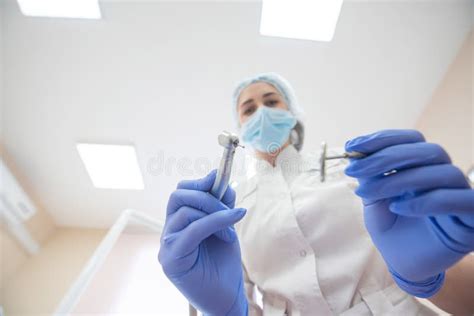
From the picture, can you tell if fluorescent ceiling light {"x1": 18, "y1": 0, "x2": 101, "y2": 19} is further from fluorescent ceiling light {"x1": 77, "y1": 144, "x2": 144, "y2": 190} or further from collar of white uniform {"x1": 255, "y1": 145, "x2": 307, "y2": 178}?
collar of white uniform {"x1": 255, "y1": 145, "x2": 307, "y2": 178}

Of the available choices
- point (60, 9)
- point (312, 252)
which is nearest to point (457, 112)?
point (312, 252)

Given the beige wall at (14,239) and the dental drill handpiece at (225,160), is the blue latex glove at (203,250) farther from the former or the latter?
the beige wall at (14,239)

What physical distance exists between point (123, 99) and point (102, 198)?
3.02 ft

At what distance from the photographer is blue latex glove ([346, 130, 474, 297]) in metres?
0.33

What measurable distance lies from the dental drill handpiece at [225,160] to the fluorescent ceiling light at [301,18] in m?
0.90

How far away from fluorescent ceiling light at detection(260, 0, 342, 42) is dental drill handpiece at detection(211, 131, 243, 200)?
0.90m

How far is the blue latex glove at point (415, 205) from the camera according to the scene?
33 centimetres

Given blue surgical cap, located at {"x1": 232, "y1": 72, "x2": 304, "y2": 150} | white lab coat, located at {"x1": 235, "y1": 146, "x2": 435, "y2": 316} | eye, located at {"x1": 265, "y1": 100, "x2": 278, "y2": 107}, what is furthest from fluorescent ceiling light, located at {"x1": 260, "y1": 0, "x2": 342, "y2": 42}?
white lab coat, located at {"x1": 235, "y1": 146, "x2": 435, "y2": 316}

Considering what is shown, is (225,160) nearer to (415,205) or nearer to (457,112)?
(415,205)

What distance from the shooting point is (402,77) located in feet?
4.09

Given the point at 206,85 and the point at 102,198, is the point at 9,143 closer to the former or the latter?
the point at 102,198

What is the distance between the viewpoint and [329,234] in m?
0.62

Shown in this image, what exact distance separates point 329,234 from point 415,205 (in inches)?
12.3

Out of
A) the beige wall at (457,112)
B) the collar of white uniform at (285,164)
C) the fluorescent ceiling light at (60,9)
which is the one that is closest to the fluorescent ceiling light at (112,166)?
the fluorescent ceiling light at (60,9)
